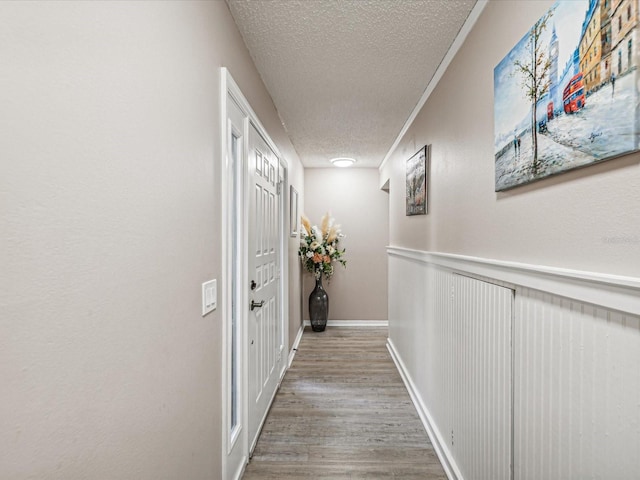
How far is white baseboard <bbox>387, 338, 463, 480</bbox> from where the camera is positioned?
1877 millimetres

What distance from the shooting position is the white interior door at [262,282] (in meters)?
2.13

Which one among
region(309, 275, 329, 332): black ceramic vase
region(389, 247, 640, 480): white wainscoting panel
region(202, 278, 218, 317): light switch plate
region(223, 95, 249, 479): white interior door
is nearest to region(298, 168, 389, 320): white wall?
region(309, 275, 329, 332): black ceramic vase

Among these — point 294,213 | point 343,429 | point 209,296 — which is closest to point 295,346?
point 294,213

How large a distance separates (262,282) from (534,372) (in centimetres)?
175

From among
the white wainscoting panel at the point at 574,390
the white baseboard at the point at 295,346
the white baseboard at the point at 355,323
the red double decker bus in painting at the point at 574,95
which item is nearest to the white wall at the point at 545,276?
the white wainscoting panel at the point at 574,390

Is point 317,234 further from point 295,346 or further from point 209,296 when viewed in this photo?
point 209,296

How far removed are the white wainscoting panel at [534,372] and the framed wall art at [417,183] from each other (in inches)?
22.1

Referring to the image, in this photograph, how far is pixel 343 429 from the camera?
241 cm

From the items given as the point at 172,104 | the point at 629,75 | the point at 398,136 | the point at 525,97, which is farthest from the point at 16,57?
the point at 398,136

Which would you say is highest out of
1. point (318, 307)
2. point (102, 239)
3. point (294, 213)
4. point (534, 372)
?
point (294, 213)

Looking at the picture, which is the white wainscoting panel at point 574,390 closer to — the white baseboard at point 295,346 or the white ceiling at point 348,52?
the white ceiling at point 348,52

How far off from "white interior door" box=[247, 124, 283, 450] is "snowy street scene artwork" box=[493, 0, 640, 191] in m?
1.39

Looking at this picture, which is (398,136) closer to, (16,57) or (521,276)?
(521,276)

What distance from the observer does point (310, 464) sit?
2053 millimetres
